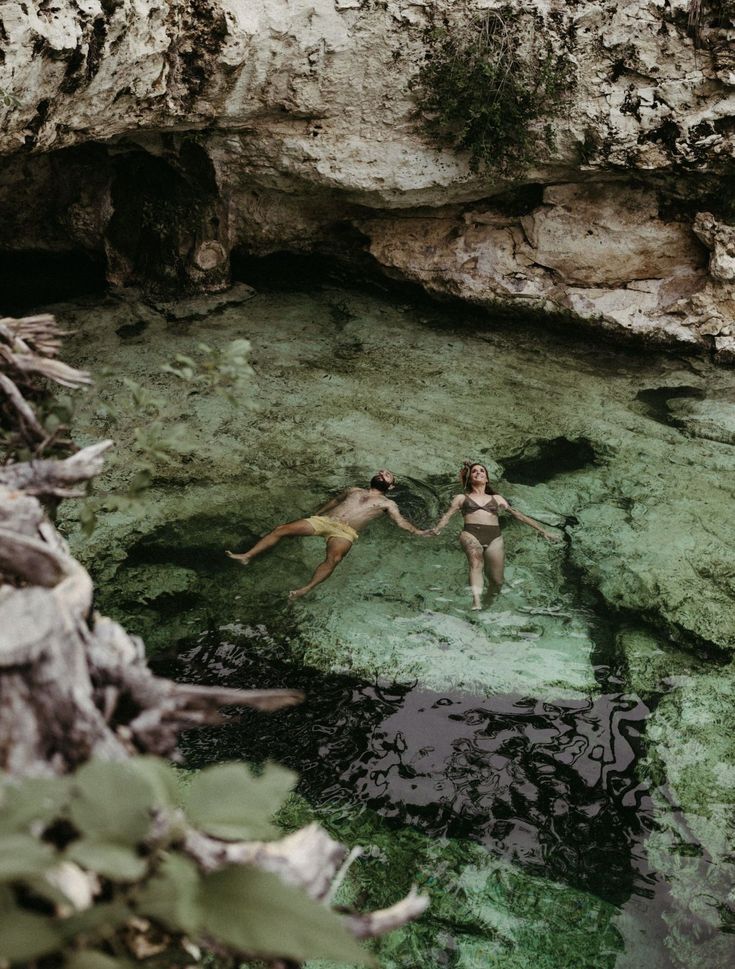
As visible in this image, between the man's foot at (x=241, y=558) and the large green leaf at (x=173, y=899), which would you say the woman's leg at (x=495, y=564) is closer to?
the man's foot at (x=241, y=558)

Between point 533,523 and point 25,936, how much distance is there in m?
5.86

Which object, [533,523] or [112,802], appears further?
[533,523]

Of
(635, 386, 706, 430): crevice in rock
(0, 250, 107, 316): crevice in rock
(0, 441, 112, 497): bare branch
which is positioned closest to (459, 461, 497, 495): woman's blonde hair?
(635, 386, 706, 430): crevice in rock

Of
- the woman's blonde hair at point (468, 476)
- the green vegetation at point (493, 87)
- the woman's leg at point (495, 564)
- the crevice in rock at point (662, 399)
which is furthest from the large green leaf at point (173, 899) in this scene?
the green vegetation at point (493, 87)

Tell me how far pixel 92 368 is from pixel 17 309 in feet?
5.83

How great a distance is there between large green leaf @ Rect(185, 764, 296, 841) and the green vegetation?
7387mm

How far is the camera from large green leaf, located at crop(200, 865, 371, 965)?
1.22 meters

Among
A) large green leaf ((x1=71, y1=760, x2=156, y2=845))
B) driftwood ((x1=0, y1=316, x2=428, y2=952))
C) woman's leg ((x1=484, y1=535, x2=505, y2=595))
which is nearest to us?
large green leaf ((x1=71, y1=760, x2=156, y2=845))

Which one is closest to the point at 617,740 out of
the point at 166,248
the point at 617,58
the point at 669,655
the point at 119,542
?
the point at 669,655

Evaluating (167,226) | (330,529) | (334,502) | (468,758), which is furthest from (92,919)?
(167,226)

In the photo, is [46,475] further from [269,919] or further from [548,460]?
[548,460]

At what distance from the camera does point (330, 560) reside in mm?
6211

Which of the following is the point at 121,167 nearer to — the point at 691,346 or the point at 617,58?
the point at 617,58

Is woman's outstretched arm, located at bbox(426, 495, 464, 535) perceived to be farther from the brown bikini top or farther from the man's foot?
the man's foot
